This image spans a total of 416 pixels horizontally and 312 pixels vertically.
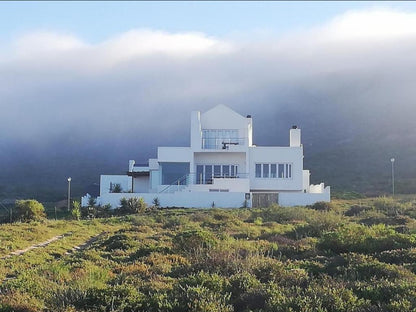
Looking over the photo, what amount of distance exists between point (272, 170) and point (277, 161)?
2.62ft

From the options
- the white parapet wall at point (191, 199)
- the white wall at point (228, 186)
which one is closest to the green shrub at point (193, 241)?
the white parapet wall at point (191, 199)

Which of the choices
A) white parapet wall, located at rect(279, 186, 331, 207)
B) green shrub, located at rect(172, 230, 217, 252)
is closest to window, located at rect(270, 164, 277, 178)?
white parapet wall, located at rect(279, 186, 331, 207)

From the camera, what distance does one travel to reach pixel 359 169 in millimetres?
98812

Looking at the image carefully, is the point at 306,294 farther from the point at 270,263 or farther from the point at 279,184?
the point at 279,184

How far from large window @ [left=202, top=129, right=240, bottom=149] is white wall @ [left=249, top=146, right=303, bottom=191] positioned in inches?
76.4

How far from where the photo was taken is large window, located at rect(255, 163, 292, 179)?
40.3 meters

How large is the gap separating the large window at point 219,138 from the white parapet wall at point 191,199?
20.2 ft

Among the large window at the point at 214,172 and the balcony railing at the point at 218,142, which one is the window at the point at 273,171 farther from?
the balcony railing at the point at 218,142

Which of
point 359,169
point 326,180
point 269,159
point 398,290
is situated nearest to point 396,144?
point 359,169

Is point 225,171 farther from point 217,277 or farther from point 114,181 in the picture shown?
point 217,277

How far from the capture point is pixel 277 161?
4038cm

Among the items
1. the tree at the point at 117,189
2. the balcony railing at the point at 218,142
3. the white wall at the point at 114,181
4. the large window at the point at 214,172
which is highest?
the balcony railing at the point at 218,142

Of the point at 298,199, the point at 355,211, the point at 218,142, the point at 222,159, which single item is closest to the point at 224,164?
the point at 222,159

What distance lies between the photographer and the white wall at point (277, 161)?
3994cm
